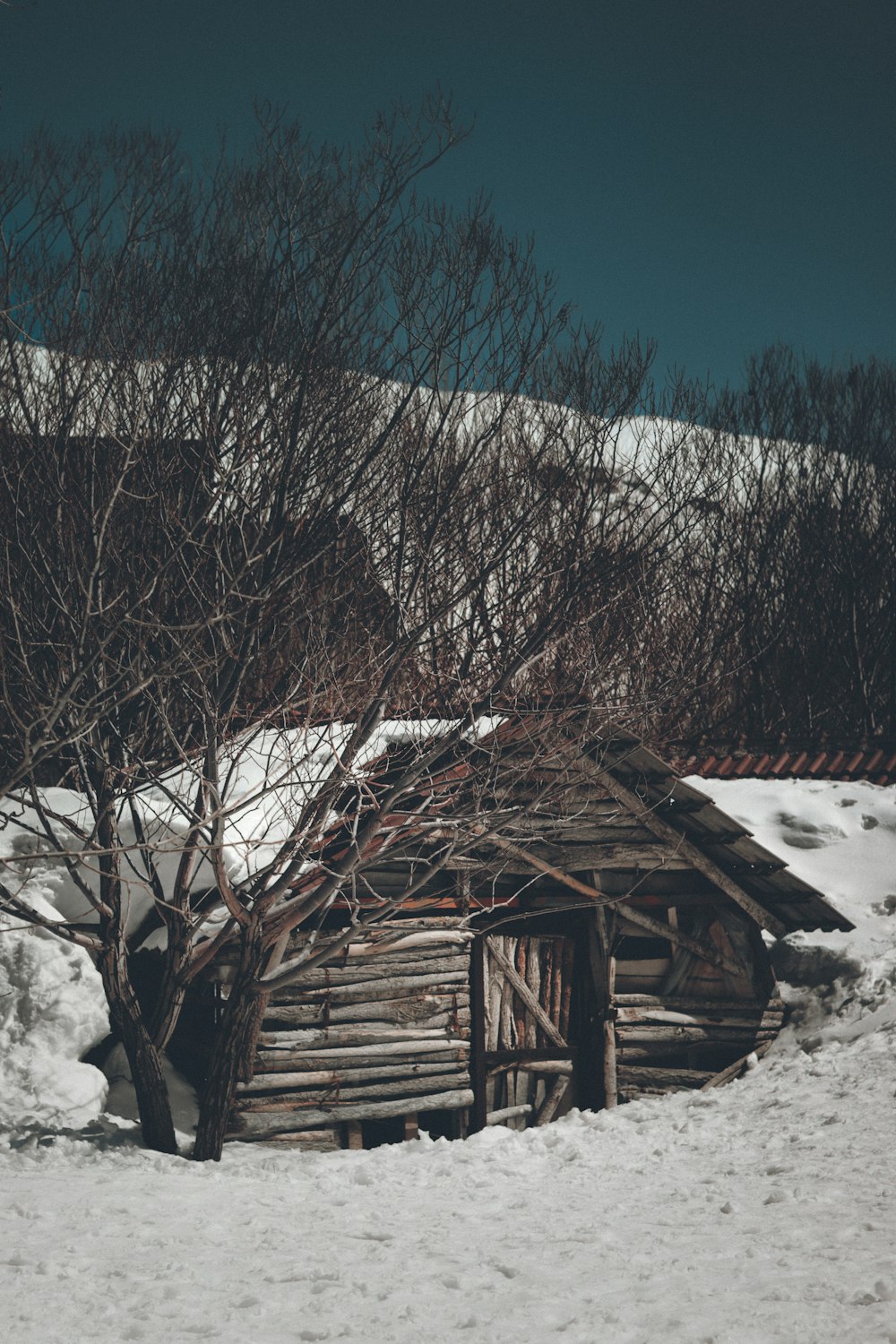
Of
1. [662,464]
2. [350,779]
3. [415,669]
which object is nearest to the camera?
[350,779]

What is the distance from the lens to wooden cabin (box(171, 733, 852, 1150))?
35.9 feet

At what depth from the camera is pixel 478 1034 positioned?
11602mm

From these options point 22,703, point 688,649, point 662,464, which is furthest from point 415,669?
point 688,649

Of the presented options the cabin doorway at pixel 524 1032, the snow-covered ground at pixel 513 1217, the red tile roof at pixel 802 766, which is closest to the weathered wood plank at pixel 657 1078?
the snow-covered ground at pixel 513 1217

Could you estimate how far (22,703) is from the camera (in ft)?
32.8

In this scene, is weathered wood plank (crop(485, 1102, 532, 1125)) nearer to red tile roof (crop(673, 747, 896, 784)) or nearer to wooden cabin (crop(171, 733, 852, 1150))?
wooden cabin (crop(171, 733, 852, 1150))

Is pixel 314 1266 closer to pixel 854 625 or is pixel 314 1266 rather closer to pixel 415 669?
pixel 415 669

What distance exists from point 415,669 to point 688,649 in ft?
43.2

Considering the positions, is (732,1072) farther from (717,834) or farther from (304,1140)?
(304,1140)

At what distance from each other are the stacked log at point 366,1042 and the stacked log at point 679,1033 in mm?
1706

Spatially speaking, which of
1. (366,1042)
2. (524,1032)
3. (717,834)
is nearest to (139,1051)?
(366,1042)

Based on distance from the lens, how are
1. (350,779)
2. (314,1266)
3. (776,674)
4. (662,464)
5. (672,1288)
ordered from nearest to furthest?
(672,1288)
(314,1266)
(350,779)
(662,464)
(776,674)

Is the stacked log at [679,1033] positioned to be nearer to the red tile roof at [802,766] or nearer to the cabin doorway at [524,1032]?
the cabin doorway at [524,1032]

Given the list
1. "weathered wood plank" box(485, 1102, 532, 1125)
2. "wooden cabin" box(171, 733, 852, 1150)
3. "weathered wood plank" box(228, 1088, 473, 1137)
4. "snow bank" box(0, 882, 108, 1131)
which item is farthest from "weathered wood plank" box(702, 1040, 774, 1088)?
"snow bank" box(0, 882, 108, 1131)
